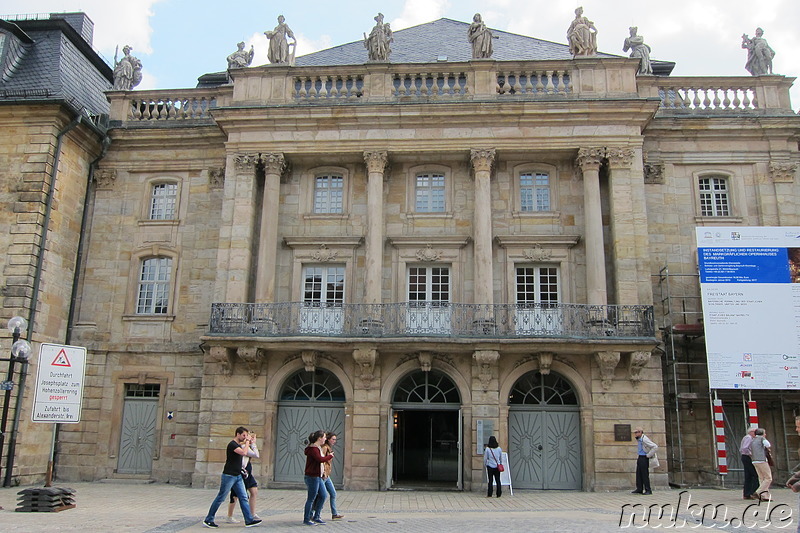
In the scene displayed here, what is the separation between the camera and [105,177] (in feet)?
74.4

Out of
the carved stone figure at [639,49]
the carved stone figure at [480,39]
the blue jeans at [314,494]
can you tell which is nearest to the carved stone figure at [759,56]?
the carved stone figure at [639,49]

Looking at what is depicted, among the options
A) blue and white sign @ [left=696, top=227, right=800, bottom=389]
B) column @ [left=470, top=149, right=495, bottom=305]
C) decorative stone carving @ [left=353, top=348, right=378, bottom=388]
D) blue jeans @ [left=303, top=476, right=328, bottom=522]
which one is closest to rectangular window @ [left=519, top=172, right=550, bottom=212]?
column @ [left=470, top=149, right=495, bottom=305]

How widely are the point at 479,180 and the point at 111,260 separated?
11073mm

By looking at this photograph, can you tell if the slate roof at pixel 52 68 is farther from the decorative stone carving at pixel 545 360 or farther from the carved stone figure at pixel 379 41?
the decorative stone carving at pixel 545 360

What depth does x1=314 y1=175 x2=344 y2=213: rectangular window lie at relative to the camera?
21.5m

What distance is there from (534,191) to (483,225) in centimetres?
229

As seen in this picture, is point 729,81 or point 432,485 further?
Answer: point 729,81

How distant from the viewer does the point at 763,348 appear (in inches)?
721

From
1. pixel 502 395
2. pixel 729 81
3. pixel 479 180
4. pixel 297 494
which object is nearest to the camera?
pixel 297 494

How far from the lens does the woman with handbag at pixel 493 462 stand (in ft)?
55.5

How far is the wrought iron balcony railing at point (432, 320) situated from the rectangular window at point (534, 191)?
308cm

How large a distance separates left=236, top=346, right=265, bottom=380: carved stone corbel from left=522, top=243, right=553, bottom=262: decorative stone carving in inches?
300

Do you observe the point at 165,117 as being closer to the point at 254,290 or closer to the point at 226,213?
the point at 226,213

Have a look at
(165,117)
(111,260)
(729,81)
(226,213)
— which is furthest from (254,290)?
(729,81)
